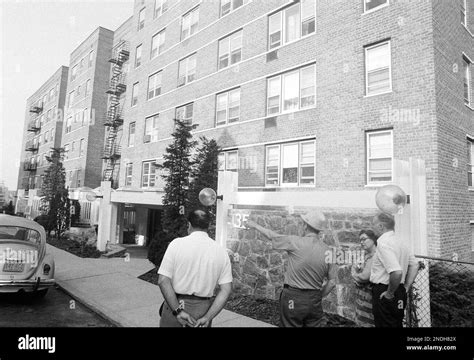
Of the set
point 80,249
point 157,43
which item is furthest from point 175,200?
point 157,43

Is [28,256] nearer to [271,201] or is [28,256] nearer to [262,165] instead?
[271,201]

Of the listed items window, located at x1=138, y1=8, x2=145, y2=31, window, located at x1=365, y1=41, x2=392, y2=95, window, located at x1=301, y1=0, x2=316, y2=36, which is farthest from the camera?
window, located at x1=138, y1=8, x2=145, y2=31

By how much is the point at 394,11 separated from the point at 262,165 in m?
8.05

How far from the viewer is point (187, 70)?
20.9 metres

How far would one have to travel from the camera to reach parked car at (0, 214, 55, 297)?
23.0 ft

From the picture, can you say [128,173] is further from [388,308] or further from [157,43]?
[388,308]

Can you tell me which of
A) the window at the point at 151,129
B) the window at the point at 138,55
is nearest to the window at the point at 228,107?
the window at the point at 151,129

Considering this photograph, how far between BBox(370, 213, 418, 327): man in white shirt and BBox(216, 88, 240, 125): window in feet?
44.0

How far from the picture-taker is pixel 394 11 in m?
11.5

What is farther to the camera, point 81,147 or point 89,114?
point 81,147

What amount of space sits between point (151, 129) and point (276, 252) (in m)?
18.5

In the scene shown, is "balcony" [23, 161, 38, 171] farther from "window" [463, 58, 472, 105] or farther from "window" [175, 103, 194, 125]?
"window" [463, 58, 472, 105]

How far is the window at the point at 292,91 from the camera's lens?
46.1 ft

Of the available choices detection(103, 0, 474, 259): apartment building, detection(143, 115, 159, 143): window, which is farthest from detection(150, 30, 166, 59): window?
detection(143, 115, 159, 143): window
